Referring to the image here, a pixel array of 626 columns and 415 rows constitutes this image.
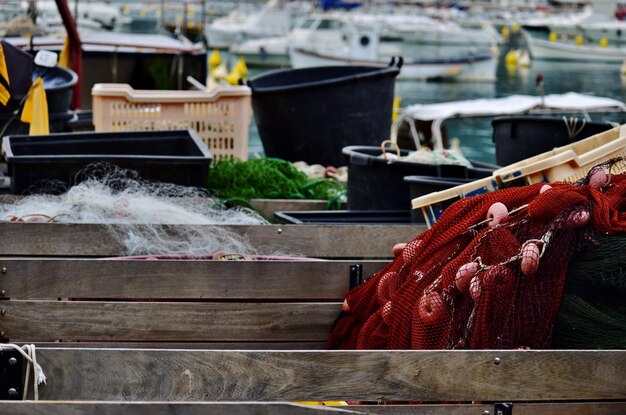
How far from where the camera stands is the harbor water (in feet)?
109

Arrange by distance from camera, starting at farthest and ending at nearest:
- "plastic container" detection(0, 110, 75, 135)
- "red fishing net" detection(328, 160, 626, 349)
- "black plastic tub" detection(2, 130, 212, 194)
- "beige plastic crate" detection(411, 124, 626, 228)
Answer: "plastic container" detection(0, 110, 75, 135) → "black plastic tub" detection(2, 130, 212, 194) → "beige plastic crate" detection(411, 124, 626, 228) → "red fishing net" detection(328, 160, 626, 349)

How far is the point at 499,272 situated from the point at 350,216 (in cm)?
273

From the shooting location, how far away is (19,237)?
538 cm

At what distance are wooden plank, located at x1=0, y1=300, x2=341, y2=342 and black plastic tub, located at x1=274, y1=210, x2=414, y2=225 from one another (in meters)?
1.68

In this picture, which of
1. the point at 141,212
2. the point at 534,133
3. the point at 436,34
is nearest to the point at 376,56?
the point at 436,34

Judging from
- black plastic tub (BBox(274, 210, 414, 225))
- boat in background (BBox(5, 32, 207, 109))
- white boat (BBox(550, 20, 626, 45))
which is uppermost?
black plastic tub (BBox(274, 210, 414, 225))

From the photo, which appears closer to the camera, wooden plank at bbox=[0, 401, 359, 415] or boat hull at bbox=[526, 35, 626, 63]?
wooden plank at bbox=[0, 401, 359, 415]

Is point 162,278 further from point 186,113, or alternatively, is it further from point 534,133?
point 534,133

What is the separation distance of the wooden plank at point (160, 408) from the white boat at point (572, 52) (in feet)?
191

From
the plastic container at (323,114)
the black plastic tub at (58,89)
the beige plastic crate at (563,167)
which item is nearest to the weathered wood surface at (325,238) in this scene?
the beige plastic crate at (563,167)

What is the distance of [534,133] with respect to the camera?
27.5ft

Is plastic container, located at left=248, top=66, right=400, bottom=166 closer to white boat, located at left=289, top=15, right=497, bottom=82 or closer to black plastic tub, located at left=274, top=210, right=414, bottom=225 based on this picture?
black plastic tub, located at left=274, top=210, right=414, bottom=225

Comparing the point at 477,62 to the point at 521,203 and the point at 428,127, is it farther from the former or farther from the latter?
the point at 521,203

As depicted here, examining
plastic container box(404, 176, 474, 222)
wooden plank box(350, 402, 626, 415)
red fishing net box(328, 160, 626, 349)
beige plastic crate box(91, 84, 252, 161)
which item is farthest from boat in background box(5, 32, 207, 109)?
wooden plank box(350, 402, 626, 415)
